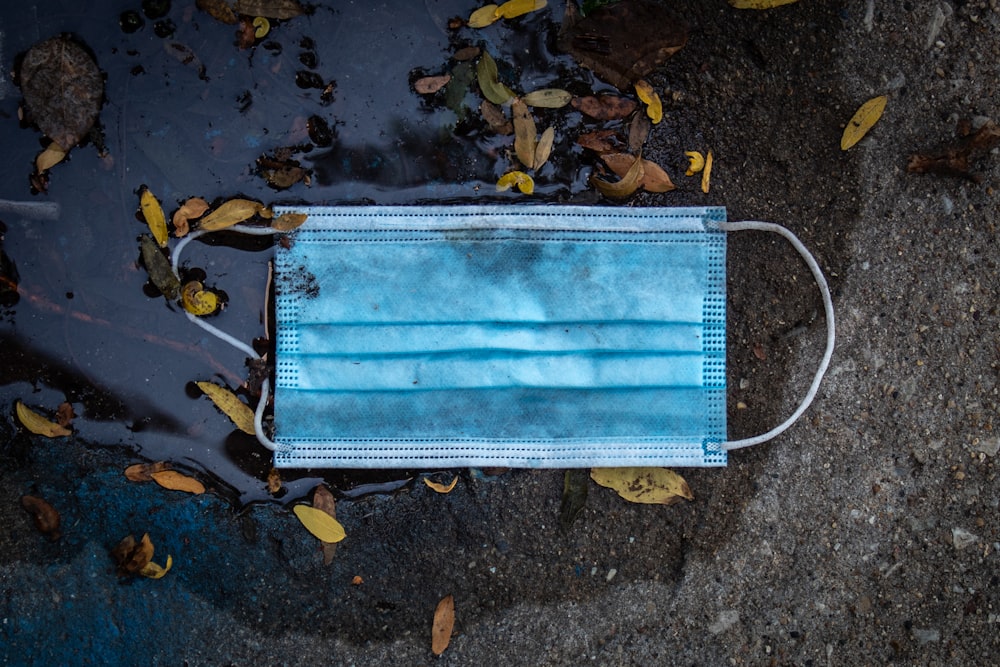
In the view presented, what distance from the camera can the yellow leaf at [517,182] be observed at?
74.7 inches

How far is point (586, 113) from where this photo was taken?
1.91 m

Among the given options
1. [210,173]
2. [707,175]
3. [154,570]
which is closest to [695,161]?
[707,175]

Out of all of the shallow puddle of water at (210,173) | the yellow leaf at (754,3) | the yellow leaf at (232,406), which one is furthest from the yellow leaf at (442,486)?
the yellow leaf at (754,3)

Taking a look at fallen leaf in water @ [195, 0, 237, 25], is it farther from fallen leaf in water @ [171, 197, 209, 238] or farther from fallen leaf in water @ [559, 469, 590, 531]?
fallen leaf in water @ [559, 469, 590, 531]

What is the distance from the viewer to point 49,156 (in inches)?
74.0

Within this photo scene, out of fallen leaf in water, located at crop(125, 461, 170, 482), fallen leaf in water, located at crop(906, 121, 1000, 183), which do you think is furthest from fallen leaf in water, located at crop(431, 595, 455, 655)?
fallen leaf in water, located at crop(906, 121, 1000, 183)

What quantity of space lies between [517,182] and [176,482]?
1393mm

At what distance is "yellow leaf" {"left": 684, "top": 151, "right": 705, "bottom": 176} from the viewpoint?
6.24 ft

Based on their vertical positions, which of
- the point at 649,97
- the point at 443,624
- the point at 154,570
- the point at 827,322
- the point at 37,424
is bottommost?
the point at 443,624

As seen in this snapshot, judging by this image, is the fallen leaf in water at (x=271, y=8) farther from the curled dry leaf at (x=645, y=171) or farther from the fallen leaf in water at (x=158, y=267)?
the curled dry leaf at (x=645, y=171)

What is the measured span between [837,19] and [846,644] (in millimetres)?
1954

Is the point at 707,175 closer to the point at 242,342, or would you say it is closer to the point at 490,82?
the point at 490,82

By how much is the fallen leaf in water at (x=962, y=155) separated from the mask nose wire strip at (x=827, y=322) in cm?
44

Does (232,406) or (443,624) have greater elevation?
(232,406)
